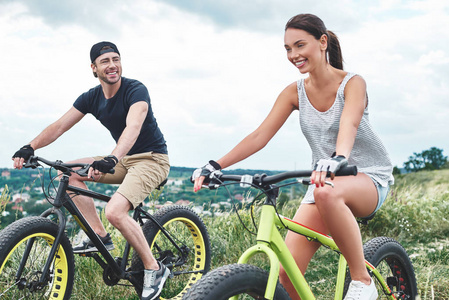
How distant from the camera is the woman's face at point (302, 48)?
2.85 meters

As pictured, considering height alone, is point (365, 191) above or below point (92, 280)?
A: above

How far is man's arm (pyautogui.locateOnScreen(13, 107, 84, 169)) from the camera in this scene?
4734 mm

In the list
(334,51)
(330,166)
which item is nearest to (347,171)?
(330,166)

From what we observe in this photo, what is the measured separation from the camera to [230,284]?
2260mm

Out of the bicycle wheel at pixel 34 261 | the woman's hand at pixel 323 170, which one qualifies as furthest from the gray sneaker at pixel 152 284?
the woman's hand at pixel 323 170

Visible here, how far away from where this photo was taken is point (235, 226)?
649cm

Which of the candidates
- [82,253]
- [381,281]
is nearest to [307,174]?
[381,281]

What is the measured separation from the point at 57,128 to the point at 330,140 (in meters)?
2.84

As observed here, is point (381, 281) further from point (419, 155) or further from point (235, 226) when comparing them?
point (419, 155)

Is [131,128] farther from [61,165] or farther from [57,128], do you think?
[57,128]

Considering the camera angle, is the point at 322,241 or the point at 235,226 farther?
the point at 235,226

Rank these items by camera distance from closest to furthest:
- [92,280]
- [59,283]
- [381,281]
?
[381,281]
[59,283]
[92,280]

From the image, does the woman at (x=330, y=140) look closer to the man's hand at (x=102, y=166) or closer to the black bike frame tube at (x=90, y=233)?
the man's hand at (x=102, y=166)

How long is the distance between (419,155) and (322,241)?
30872mm
